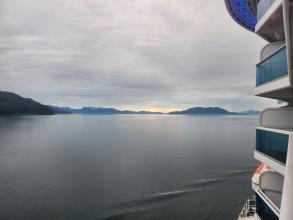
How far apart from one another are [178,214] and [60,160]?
144ft

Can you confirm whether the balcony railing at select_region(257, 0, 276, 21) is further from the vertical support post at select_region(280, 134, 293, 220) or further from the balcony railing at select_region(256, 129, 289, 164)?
the vertical support post at select_region(280, 134, 293, 220)

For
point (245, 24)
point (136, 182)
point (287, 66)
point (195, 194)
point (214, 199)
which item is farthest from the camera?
point (136, 182)

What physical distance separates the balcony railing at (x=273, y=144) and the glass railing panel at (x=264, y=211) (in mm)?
4502

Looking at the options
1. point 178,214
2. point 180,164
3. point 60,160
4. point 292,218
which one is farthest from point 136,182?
point 292,218

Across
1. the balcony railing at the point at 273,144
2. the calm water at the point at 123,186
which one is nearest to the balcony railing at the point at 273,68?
the balcony railing at the point at 273,144

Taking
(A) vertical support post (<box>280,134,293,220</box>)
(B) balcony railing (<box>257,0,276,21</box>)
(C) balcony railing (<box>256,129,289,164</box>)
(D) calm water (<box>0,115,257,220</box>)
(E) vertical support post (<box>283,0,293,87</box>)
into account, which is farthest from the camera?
(D) calm water (<box>0,115,257,220</box>)

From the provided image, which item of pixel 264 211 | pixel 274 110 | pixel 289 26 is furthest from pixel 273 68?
pixel 264 211

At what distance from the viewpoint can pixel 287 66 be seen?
15312 mm

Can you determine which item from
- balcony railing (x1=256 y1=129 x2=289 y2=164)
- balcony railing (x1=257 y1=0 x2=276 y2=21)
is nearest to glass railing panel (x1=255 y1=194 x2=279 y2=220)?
balcony railing (x1=256 y1=129 x2=289 y2=164)

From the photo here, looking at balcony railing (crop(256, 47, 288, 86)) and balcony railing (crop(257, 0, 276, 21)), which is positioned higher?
balcony railing (crop(257, 0, 276, 21))

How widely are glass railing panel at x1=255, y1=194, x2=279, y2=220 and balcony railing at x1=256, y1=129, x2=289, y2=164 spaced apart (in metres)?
4.50

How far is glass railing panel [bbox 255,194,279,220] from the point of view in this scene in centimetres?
1858

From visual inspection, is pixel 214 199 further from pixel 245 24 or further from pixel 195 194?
pixel 245 24

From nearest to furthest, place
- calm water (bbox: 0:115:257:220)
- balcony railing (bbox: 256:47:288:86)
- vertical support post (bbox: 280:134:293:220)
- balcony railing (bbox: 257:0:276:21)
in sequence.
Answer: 1. vertical support post (bbox: 280:134:293:220)
2. balcony railing (bbox: 256:47:288:86)
3. balcony railing (bbox: 257:0:276:21)
4. calm water (bbox: 0:115:257:220)
